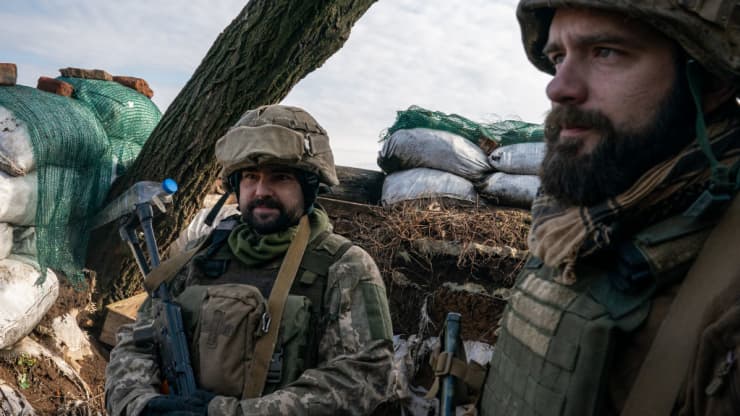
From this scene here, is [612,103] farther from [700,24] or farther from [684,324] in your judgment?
[684,324]

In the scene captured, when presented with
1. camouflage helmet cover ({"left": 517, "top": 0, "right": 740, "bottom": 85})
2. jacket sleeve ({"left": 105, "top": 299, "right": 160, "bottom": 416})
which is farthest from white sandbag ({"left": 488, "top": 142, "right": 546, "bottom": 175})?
camouflage helmet cover ({"left": 517, "top": 0, "right": 740, "bottom": 85})

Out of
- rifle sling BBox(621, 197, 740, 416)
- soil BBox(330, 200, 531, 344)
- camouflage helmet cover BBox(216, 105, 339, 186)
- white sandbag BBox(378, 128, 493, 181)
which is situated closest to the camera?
rifle sling BBox(621, 197, 740, 416)

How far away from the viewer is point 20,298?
404cm

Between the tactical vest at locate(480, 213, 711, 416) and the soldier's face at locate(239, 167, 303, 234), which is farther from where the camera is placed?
the soldier's face at locate(239, 167, 303, 234)

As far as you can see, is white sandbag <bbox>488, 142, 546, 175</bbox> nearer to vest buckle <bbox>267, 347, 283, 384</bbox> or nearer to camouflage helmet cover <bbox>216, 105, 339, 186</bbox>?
camouflage helmet cover <bbox>216, 105, 339, 186</bbox>

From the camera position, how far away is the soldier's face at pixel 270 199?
2.73 metres

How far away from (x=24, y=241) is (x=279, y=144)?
101 inches

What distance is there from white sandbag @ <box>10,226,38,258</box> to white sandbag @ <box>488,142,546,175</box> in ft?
13.0

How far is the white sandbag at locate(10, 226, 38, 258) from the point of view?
4.27 meters

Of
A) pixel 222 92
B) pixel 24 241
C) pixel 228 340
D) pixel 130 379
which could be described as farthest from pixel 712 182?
pixel 24 241

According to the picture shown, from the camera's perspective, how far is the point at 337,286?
2.59 metres

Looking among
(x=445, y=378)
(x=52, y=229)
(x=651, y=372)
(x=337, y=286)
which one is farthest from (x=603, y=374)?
(x=52, y=229)

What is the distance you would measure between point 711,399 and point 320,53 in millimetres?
3703

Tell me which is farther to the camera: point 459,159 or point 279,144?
point 459,159
